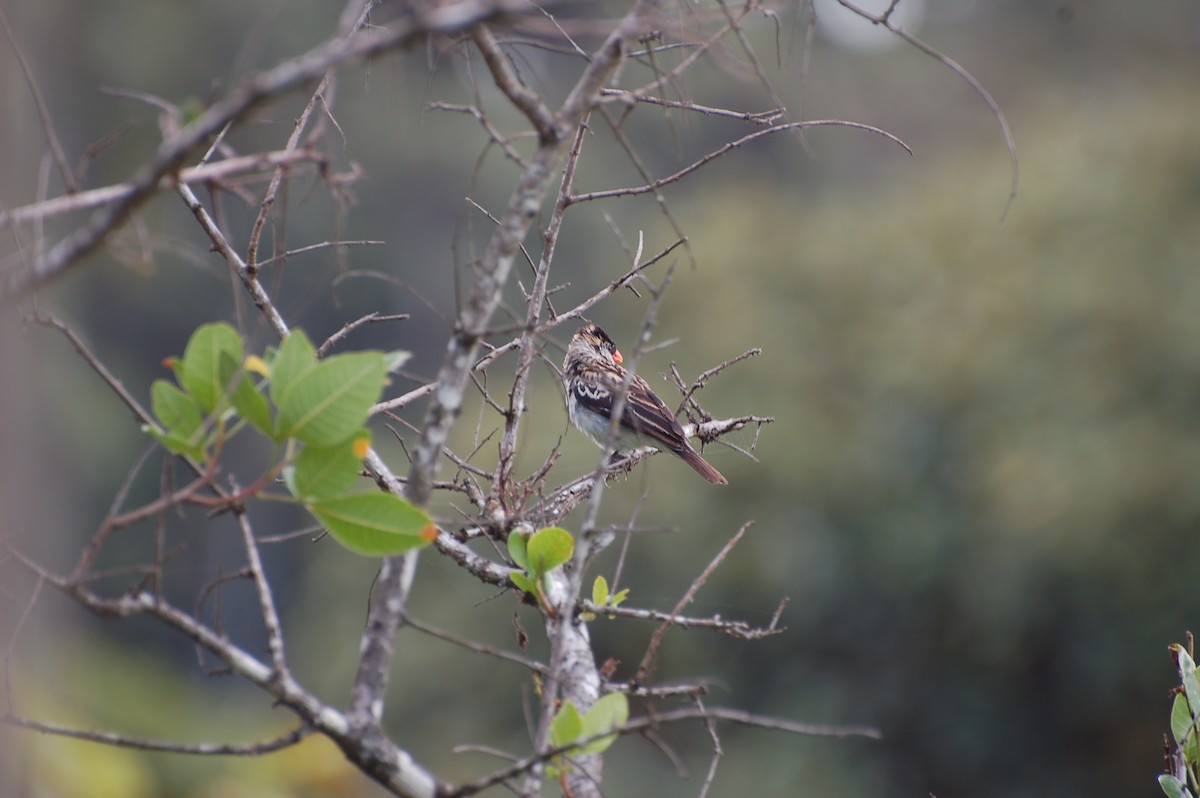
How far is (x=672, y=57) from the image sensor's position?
3004 mm

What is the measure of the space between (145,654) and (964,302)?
71.1 feet

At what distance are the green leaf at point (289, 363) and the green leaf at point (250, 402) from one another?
4 centimetres

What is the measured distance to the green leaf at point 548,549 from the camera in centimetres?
258

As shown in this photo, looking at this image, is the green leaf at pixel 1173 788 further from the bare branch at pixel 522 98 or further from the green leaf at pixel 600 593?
the bare branch at pixel 522 98

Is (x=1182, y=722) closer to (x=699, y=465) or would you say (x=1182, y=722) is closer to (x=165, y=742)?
(x=165, y=742)

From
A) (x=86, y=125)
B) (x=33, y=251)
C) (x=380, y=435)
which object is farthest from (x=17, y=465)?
(x=86, y=125)

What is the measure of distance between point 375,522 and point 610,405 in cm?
515

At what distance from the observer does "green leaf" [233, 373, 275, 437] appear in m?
1.95

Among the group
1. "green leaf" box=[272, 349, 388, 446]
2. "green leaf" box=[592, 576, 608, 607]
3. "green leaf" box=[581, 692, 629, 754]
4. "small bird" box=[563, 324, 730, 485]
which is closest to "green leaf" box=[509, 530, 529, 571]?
"green leaf" box=[592, 576, 608, 607]

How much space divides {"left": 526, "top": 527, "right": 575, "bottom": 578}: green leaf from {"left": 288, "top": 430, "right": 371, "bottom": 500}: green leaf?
681mm

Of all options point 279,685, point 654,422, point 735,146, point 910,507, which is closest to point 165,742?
point 279,685

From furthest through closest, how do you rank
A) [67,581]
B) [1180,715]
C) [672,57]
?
[672,57], [1180,715], [67,581]

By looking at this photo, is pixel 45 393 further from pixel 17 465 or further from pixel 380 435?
pixel 17 465

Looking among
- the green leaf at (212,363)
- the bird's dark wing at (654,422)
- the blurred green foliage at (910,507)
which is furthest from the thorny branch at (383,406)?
the blurred green foliage at (910,507)
